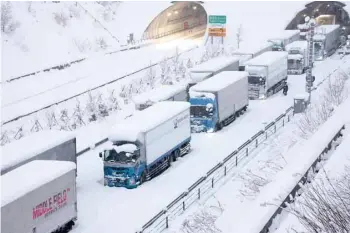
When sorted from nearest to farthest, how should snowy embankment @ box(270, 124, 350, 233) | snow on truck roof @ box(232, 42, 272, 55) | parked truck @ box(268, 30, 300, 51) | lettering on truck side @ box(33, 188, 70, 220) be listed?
snowy embankment @ box(270, 124, 350, 233) < lettering on truck side @ box(33, 188, 70, 220) < snow on truck roof @ box(232, 42, 272, 55) < parked truck @ box(268, 30, 300, 51)

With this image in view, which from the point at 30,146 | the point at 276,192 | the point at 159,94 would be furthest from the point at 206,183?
the point at 159,94

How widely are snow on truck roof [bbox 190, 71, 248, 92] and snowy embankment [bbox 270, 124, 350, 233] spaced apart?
39.7 feet

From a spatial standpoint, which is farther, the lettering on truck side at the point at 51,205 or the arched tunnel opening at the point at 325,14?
the arched tunnel opening at the point at 325,14

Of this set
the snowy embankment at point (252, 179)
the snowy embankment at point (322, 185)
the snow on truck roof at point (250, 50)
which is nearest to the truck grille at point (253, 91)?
the snowy embankment at point (252, 179)

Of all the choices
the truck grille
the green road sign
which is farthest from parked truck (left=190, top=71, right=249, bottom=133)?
the green road sign

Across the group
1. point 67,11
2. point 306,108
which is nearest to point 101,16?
point 67,11

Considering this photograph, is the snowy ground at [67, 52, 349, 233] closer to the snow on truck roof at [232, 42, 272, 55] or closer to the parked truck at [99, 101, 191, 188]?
the parked truck at [99, 101, 191, 188]

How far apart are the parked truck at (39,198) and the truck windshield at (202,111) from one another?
43.2ft

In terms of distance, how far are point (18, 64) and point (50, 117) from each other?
1696 centimetres

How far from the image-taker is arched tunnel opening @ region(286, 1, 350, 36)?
64.3m

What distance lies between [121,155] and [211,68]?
635 inches

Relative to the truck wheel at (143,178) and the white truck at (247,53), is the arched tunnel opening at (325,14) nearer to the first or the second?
the white truck at (247,53)

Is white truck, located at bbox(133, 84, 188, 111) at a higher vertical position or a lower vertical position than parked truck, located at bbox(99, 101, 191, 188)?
higher

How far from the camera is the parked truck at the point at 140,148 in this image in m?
24.9
